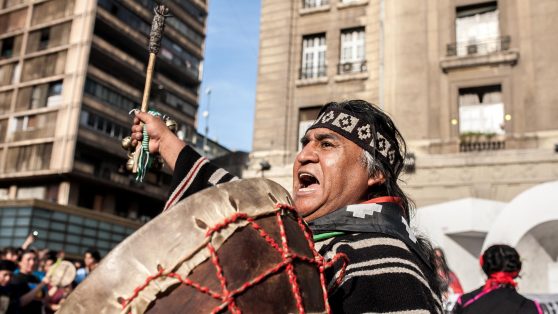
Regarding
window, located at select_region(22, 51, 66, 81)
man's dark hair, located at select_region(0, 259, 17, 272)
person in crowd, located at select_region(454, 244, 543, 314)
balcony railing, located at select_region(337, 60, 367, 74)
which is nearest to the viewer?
person in crowd, located at select_region(454, 244, 543, 314)

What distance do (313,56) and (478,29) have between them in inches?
221

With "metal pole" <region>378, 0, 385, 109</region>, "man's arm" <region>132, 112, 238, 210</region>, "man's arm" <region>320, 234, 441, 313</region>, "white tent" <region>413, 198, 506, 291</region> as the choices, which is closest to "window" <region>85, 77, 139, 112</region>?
"metal pole" <region>378, 0, 385, 109</region>

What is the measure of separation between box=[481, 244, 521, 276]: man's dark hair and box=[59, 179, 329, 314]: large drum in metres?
3.32

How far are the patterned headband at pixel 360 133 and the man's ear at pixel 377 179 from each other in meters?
0.06

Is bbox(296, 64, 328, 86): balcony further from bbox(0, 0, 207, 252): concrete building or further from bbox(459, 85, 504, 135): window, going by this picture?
bbox(0, 0, 207, 252): concrete building

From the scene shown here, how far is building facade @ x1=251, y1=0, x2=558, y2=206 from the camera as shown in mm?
14828

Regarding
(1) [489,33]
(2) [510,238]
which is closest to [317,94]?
(1) [489,33]

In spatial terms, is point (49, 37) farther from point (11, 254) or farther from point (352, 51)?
point (11, 254)

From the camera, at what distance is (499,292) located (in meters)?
4.12

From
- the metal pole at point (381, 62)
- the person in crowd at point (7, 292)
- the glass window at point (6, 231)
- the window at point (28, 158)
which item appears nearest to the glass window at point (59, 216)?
the glass window at point (6, 231)

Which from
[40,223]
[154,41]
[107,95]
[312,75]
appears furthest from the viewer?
[107,95]

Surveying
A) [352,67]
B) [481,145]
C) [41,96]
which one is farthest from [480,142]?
[41,96]

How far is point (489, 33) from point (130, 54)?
33.2 m

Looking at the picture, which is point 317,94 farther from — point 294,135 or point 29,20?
point 29,20
